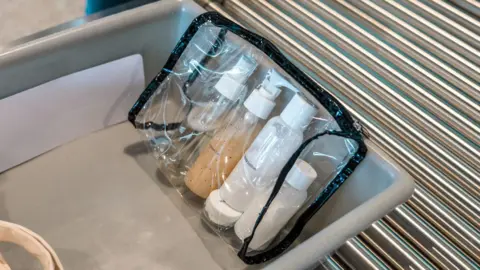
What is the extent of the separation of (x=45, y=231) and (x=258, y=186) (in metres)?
0.29

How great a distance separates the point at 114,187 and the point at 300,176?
0.93ft

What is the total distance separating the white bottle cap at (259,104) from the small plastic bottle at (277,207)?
79 mm

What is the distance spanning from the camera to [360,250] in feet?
2.42

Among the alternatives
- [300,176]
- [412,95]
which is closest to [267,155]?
[300,176]

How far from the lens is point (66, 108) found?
70 cm

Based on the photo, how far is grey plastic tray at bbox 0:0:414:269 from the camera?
0.61 m

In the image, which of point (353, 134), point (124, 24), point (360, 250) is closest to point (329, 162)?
point (353, 134)

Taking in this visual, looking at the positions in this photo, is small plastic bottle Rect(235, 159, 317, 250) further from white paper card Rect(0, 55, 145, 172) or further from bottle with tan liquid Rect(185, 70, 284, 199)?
white paper card Rect(0, 55, 145, 172)

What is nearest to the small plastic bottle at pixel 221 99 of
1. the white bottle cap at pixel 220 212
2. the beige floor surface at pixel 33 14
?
the white bottle cap at pixel 220 212

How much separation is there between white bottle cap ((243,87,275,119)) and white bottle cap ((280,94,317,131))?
3 cm

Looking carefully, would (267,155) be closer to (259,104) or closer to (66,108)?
(259,104)

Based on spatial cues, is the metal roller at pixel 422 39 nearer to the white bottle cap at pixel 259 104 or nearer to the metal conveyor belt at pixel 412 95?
the metal conveyor belt at pixel 412 95

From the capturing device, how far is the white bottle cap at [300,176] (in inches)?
23.5

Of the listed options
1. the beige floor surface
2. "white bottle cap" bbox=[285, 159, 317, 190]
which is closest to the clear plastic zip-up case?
"white bottle cap" bbox=[285, 159, 317, 190]
